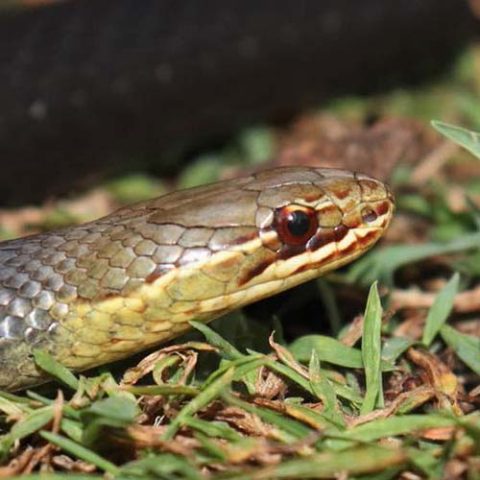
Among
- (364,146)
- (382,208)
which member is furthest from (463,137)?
(364,146)

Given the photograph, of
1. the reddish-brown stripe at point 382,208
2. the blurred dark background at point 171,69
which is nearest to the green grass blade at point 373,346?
the reddish-brown stripe at point 382,208

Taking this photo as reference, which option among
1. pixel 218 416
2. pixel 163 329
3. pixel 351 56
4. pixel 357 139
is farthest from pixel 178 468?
pixel 351 56

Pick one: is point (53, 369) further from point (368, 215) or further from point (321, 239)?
point (368, 215)

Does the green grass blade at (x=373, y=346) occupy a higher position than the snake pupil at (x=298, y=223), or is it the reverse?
the snake pupil at (x=298, y=223)

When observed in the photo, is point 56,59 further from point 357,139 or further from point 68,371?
point 68,371

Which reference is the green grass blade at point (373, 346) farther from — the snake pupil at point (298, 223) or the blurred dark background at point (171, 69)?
the blurred dark background at point (171, 69)

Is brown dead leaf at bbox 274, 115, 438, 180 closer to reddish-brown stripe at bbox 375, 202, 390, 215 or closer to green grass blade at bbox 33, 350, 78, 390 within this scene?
reddish-brown stripe at bbox 375, 202, 390, 215
